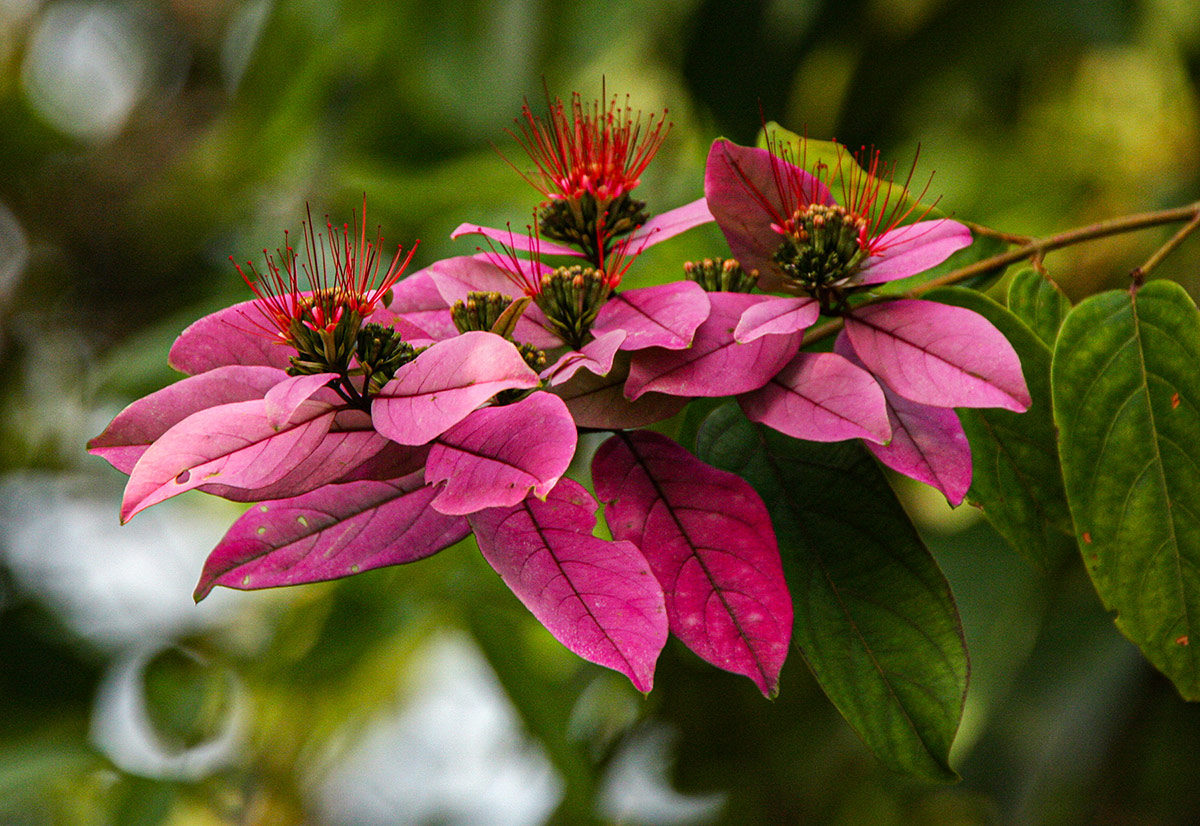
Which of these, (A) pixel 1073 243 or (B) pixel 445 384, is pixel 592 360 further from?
(A) pixel 1073 243

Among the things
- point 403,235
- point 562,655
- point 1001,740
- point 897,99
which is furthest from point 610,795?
point 897,99

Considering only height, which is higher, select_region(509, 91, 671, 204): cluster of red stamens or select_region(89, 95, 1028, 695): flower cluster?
select_region(509, 91, 671, 204): cluster of red stamens

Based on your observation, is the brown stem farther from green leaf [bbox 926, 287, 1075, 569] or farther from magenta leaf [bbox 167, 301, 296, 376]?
magenta leaf [bbox 167, 301, 296, 376]

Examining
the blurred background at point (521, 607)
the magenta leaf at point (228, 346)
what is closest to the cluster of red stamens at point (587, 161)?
the magenta leaf at point (228, 346)

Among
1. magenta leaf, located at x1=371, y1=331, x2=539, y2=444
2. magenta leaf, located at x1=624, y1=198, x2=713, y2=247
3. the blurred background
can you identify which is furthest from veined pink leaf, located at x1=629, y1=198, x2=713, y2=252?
the blurred background

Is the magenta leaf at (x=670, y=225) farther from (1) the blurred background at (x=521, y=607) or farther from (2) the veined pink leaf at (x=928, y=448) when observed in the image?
(1) the blurred background at (x=521, y=607)
